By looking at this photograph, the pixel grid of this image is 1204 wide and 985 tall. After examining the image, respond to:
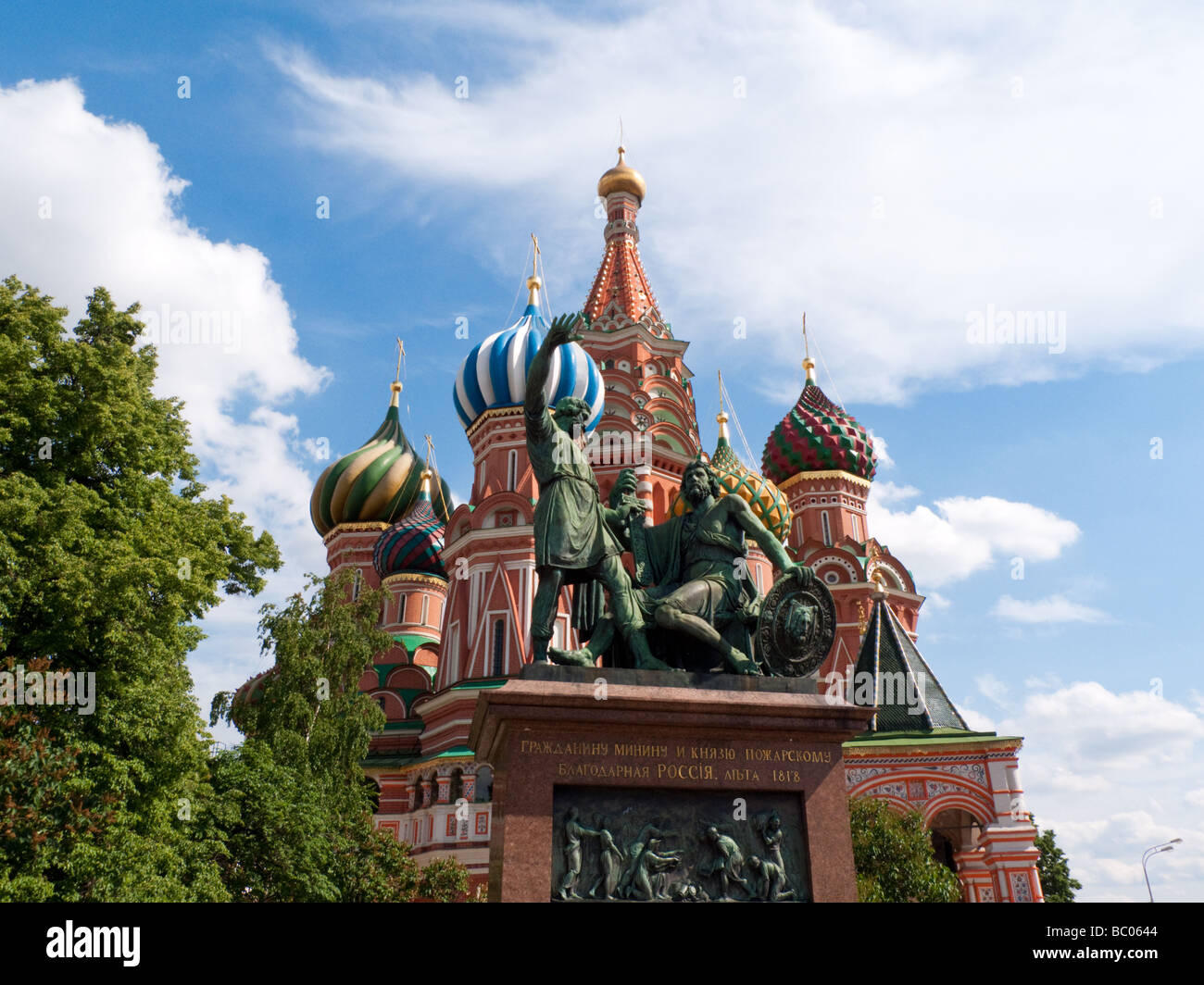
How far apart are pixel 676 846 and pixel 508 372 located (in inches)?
1043

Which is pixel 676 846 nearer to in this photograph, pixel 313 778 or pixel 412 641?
pixel 313 778

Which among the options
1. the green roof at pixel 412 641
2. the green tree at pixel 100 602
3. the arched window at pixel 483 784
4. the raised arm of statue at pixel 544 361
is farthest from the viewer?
the green roof at pixel 412 641

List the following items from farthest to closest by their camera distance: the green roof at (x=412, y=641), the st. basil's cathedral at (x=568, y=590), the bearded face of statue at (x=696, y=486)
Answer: the green roof at (x=412, y=641) → the st. basil's cathedral at (x=568, y=590) → the bearded face of statue at (x=696, y=486)

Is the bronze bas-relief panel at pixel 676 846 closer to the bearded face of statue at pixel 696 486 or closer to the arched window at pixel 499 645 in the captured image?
the bearded face of statue at pixel 696 486

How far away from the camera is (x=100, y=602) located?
12.1 metres

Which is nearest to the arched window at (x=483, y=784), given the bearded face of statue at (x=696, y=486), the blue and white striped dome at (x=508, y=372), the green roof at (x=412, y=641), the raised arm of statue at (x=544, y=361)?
the green roof at (x=412, y=641)

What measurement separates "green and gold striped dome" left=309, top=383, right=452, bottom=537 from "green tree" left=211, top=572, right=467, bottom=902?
52.5ft

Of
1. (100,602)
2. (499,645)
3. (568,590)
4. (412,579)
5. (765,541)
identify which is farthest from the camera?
(412,579)

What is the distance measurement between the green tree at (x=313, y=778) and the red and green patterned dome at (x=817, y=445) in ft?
69.1

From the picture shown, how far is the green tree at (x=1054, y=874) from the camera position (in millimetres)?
36688

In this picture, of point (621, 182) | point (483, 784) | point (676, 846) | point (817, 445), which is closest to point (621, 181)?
point (621, 182)

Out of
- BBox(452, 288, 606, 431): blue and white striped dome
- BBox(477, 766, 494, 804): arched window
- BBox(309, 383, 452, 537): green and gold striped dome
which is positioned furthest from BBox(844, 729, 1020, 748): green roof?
BBox(309, 383, 452, 537): green and gold striped dome

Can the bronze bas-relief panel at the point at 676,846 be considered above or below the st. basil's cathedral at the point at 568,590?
below

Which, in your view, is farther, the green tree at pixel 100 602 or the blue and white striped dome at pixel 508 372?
the blue and white striped dome at pixel 508 372
